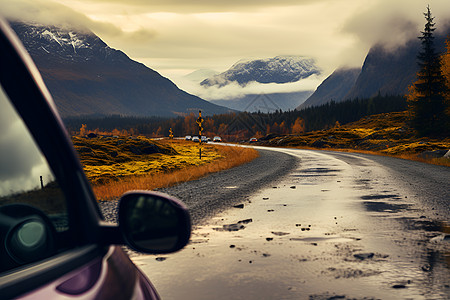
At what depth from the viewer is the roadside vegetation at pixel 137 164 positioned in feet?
59.5

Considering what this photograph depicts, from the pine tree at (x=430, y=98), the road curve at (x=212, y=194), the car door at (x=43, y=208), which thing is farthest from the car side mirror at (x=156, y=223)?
the pine tree at (x=430, y=98)

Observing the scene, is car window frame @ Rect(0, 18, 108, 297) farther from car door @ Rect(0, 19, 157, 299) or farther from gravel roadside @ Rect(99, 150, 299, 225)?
gravel roadside @ Rect(99, 150, 299, 225)

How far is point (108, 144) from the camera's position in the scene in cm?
4456

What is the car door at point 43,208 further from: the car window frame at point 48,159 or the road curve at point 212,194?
the road curve at point 212,194

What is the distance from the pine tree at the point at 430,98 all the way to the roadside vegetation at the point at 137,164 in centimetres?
3394

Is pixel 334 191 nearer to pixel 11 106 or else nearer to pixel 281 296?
pixel 281 296

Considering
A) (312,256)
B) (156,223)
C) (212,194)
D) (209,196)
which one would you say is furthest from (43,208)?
(212,194)

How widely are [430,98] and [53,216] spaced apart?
70769 mm

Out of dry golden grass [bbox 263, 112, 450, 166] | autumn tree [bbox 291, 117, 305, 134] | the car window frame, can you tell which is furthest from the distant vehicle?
autumn tree [bbox 291, 117, 305, 134]

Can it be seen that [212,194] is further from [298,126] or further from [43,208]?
[298,126]

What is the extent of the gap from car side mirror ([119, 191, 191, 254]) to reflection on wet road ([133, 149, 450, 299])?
302cm

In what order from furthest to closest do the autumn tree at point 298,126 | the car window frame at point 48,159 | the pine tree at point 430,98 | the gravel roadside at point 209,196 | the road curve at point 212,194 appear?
the autumn tree at point 298,126 < the pine tree at point 430,98 < the road curve at point 212,194 < the gravel roadside at point 209,196 < the car window frame at point 48,159

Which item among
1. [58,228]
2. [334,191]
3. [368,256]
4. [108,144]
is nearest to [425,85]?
[108,144]

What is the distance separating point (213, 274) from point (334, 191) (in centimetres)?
948
